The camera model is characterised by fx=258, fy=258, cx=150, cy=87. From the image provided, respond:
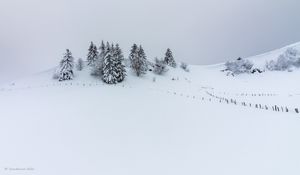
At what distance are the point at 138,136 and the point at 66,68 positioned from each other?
35442 mm

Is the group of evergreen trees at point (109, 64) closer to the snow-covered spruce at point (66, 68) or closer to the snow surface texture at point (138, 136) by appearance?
the snow-covered spruce at point (66, 68)

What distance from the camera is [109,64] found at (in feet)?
162

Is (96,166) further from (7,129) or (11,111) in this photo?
(11,111)

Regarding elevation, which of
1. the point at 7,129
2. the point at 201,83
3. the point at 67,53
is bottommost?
the point at 7,129

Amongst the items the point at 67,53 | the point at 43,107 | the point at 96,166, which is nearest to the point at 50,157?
the point at 96,166

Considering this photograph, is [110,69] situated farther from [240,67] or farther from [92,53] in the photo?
[240,67]

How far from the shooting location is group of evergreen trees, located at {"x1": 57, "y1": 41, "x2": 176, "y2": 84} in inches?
1914

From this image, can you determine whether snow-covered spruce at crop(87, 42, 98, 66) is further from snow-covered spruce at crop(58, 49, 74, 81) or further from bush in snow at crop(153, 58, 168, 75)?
bush in snow at crop(153, 58, 168, 75)

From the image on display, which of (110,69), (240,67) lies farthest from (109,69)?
(240,67)

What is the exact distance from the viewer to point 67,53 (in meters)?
52.9

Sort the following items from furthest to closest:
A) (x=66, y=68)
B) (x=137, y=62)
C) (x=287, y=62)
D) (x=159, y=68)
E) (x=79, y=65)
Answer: (x=287, y=62)
(x=159, y=68)
(x=79, y=65)
(x=137, y=62)
(x=66, y=68)

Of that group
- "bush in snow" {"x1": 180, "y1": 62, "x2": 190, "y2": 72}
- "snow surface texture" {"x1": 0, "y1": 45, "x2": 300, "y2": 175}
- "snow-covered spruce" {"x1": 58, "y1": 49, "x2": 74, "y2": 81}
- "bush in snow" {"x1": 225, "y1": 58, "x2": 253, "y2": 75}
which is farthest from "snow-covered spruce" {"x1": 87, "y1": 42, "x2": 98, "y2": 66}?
"bush in snow" {"x1": 225, "y1": 58, "x2": 253, "y2": 75}

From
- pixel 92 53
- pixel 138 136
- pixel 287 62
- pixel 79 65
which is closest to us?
pixel 138 136

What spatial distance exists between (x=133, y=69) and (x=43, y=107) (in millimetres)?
30039
